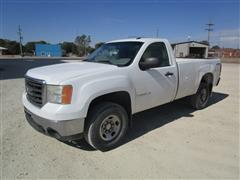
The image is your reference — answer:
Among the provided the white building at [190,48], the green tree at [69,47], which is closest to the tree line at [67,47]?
the green tree at [69,47]

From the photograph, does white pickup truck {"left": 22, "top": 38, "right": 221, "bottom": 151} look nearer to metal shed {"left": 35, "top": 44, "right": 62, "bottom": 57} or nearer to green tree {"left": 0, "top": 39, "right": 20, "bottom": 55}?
metal shed {"left": 35, "top": 44, "right": 62, "bottom": 57}

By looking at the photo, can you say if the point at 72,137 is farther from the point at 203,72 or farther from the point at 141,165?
the point at 203,72

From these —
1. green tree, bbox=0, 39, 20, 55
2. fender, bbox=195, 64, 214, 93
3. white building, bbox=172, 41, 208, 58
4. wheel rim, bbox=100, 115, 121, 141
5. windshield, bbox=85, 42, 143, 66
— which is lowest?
wheel rim, bbox=100, 115, 121, 141

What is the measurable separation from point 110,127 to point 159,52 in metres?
2.00

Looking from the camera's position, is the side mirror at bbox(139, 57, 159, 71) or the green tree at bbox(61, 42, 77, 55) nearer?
the side mirror at bbox(139, 57, 159, 71)

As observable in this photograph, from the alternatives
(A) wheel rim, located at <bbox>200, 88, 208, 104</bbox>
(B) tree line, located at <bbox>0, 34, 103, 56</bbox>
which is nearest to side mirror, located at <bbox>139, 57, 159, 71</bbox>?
(A) wheel rim, located at <bbox>200, 88, 208, 104</bbox>

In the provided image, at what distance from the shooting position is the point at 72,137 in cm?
275

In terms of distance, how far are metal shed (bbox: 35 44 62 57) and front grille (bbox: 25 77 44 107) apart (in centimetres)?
6322

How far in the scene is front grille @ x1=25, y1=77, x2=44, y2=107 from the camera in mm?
2775

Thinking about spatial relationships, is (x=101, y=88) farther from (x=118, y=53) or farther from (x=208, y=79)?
(x=208, y=79)

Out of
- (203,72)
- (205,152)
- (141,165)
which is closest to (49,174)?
(141,165)

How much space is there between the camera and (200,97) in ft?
18.1

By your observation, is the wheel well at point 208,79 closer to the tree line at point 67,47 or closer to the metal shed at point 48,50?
the metal shed at point 48,50

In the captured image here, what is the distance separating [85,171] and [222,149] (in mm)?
2451
